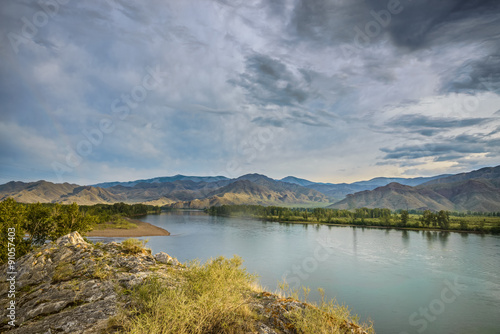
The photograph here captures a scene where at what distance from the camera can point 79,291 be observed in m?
8.51

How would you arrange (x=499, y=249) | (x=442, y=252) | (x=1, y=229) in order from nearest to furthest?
(x=1, y=229) → (x=442, y=252) → (x=499, y=249)

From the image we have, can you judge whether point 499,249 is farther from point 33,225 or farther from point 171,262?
point 33,225

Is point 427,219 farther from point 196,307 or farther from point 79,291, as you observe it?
point 79,291

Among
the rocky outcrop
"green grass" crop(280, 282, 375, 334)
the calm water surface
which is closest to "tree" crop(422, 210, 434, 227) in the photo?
the calm water surface

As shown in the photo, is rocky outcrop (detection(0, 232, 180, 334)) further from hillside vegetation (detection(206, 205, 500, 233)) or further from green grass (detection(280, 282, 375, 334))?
hillside vegetation (detection(206, 205, 500, 233))

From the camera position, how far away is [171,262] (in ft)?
45.7

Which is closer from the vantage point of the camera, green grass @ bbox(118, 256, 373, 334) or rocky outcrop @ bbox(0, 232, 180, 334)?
green grass @ bbox(118, 256, 373, 334)

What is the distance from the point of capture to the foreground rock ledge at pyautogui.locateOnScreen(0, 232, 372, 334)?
22.2 feet

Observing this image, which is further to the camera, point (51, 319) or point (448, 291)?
point (448, 291)

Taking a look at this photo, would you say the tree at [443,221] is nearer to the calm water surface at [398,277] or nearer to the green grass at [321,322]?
the calm water surface at [398,277]

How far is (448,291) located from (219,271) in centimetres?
3381

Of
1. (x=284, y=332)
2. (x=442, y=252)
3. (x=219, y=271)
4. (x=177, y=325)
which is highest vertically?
(x=219, y=271)

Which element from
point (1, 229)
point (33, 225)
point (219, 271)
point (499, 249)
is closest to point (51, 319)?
point (219, 271)

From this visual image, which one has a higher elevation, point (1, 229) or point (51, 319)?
point (1, 229)
